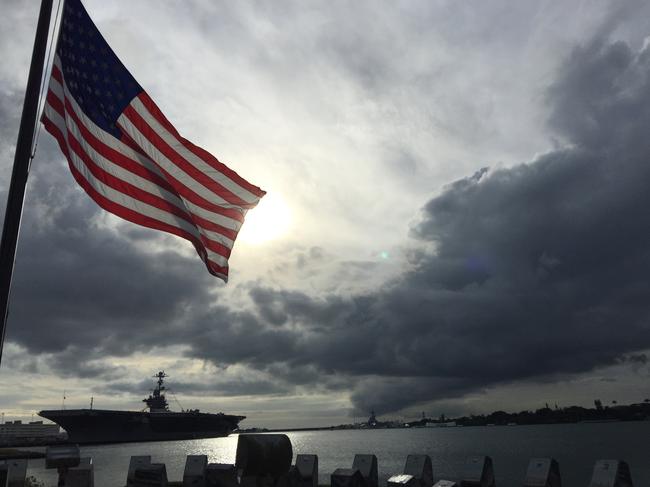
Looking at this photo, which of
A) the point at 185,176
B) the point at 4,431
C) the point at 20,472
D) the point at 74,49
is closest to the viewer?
the point at 74,49

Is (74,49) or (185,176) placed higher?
(74,49)

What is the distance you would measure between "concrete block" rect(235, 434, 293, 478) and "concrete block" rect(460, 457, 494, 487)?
5078 millimetres

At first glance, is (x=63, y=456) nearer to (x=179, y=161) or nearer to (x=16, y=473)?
(x=16, y=473)

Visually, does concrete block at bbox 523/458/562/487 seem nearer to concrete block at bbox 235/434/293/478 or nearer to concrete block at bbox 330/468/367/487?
concrete block at bbox 330/468/367/487

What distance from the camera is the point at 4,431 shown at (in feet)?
568

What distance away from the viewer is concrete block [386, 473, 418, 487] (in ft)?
44.6

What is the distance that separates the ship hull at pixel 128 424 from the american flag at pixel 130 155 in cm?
11103

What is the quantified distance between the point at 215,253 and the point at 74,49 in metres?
4.02

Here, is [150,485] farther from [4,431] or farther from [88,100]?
[4,431]

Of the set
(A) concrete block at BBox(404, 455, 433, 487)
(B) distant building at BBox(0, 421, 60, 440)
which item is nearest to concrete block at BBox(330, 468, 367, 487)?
(A) concrete block at BBox(404, 455, 433, 487)

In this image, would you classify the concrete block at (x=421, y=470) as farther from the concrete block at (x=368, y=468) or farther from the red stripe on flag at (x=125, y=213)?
the red stripe on flag at (x=125, y=213)

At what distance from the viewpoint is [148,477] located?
633 inches

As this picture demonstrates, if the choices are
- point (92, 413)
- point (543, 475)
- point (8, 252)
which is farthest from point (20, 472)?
point (92, 413)

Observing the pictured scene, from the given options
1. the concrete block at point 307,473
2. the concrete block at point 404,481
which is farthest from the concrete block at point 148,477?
the concrete block at point 404,481
